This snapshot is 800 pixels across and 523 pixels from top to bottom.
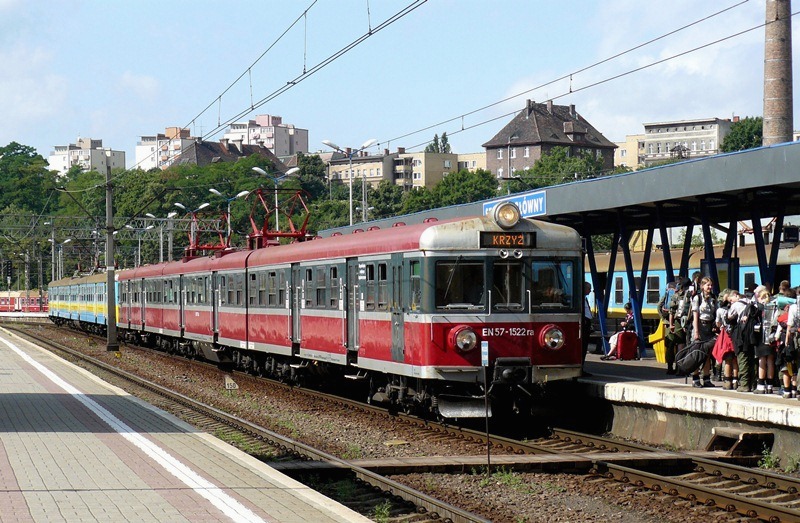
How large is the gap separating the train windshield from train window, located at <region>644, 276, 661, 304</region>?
665 inches

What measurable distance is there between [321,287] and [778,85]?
2519 cm

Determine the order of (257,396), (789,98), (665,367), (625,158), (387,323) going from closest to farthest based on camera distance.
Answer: (387,323) < (665,367) < (257,396) < (789,98) < (625,158)

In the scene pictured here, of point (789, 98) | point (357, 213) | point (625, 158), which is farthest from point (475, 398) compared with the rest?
point (625, 158)

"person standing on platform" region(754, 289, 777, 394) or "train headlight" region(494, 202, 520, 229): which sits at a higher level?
"train headlight" region(494, 202, 520, 229)

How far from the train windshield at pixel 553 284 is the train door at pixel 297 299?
6.63 meters

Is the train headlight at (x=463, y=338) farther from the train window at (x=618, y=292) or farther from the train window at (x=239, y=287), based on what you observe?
the train window at (x=618, y=292)

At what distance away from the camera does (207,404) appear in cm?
2188

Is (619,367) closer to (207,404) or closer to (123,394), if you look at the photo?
(207,404)

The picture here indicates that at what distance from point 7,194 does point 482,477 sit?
147201 millimetres

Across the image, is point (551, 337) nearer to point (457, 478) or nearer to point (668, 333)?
point (668, 333)

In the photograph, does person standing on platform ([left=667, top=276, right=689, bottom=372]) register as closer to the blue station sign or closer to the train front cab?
the train front cab

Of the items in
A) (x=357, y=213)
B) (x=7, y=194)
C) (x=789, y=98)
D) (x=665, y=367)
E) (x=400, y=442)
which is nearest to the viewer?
(x=400, y=442)

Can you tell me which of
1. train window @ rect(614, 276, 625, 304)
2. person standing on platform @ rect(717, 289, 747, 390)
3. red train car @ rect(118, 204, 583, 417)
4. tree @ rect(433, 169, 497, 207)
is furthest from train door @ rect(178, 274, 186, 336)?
tree @ rect(433, 169, 497, 207)

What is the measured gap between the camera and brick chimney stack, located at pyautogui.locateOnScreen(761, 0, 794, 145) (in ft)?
132
